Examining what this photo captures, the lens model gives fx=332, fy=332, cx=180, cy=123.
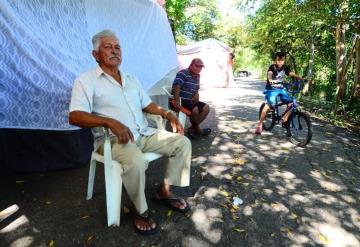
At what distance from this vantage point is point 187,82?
5.93 m

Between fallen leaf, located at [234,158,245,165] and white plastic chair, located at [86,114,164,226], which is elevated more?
white plastic chair, located at [86,114,164,226]

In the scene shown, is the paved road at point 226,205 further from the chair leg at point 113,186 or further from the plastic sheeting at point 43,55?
the plastic sheeting at point 43,55

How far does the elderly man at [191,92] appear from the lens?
5758 mm

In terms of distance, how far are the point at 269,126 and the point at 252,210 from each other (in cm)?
397

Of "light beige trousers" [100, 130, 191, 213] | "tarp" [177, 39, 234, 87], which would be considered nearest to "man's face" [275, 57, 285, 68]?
"light beige trousers" [100, 130, 191, 213]

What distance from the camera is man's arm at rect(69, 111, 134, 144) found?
2.88 m

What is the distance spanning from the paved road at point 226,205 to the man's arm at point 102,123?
3.02ft

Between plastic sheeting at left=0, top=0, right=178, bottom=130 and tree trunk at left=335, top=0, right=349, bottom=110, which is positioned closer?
plastic sheeting at left=0, top=0, right=178, bottom=130

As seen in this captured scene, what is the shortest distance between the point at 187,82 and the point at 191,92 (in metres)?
0.24

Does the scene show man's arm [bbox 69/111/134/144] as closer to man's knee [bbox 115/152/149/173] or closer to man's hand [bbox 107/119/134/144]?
man's hand [bbox 107/119/134/144]

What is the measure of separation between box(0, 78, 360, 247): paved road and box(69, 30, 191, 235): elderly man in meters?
0.32

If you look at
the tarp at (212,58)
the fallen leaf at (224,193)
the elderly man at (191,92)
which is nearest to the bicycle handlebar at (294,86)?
the elderly man at (191,92)

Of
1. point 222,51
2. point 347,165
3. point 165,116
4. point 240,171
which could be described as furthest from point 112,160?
point 222,51

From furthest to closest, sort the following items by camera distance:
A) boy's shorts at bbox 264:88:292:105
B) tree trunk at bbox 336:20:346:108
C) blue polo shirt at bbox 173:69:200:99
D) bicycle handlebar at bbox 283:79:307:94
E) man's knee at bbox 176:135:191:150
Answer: tree trunk at bbox 336:20:346:108 < boy's shorts at bbox 264:88:292:105 < bicycle handlebar at bbox 283:79:307:94 < blue polo shirt at bbox 173:69:200:99 < man's knee at bbox 176:135:191:150
